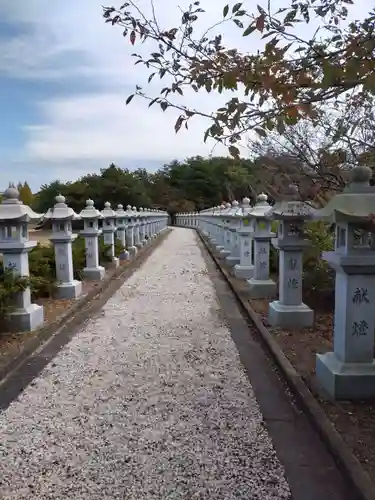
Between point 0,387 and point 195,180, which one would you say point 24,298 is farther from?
point 195,180

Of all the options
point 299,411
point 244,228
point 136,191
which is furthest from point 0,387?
point 136,191

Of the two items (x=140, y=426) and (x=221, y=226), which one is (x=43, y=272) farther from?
(x=221, y=226)

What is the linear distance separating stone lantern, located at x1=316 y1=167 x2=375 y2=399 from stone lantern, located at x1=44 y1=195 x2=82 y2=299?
16.0 feet

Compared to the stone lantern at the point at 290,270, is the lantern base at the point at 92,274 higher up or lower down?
lower down

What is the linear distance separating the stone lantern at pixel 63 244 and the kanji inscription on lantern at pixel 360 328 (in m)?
5.10

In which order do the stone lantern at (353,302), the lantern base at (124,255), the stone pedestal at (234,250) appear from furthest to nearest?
the lantern base at (124,255)
the stone pedestal at (234,250)
the stone lantern at (353,302)

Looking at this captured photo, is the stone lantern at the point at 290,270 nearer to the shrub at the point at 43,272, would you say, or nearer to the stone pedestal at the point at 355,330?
the stone pedestal at the point at 355,330

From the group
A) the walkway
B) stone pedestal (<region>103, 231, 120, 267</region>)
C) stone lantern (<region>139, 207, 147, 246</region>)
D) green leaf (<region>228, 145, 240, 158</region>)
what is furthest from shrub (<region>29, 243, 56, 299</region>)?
stone lantern (<region>139, 207, 147, 246</region>)

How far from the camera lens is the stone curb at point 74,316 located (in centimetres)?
478

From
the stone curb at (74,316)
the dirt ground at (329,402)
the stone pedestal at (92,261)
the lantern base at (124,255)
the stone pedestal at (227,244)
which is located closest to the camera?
the dirt ground at (329,402)

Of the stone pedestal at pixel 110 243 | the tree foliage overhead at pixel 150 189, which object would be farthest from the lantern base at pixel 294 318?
the tree foliage overhead at pixel 150 189

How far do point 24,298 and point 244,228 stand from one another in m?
4.96

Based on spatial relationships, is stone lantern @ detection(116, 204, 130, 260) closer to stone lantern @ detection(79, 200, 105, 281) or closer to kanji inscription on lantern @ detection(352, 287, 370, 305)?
stone lantern @ detection(79, 200, 105, 281)

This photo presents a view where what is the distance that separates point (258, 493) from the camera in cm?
260
